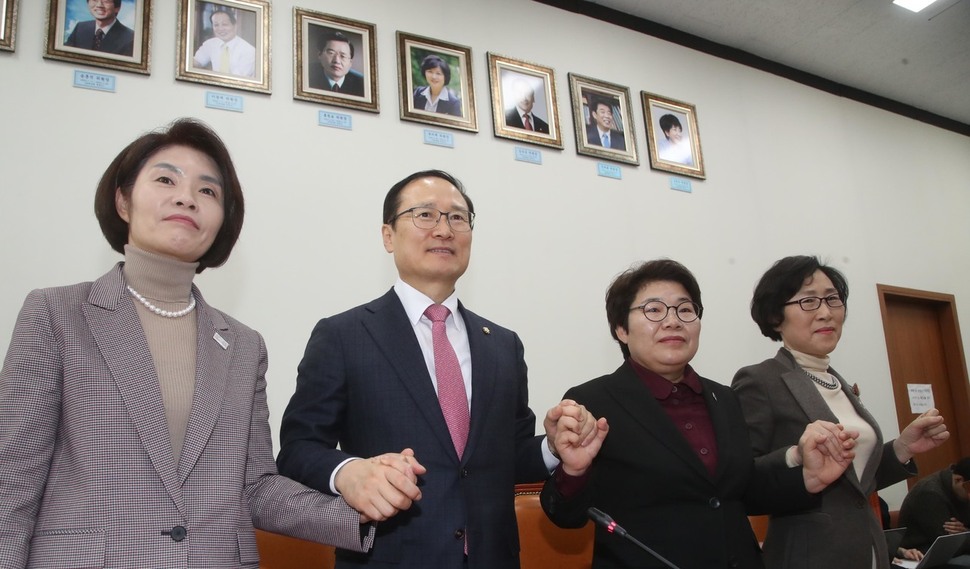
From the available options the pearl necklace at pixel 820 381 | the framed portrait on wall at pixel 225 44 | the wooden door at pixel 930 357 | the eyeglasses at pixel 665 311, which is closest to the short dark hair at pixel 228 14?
the framed portrait on wall at pixel 225 44

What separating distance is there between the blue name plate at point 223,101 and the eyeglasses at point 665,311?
2.16m

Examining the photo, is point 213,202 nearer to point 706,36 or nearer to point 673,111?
point 673,111

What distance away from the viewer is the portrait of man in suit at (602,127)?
13.2 ft

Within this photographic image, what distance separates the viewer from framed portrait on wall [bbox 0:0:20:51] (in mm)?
2648

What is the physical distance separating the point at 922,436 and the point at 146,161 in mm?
2539

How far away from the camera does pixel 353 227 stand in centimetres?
317

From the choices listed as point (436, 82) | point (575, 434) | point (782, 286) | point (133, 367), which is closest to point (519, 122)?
point (436, 82)

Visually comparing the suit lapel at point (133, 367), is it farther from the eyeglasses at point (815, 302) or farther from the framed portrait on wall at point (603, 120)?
the framed portrait on wall at point (603, 120)

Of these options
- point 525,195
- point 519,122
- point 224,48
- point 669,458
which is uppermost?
point 224,48

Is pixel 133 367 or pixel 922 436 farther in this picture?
pixel 922 436

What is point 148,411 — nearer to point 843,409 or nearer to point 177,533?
point 177,533

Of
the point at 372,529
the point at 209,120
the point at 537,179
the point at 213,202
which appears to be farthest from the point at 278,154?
the point at 372,529

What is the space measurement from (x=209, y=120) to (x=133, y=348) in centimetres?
201

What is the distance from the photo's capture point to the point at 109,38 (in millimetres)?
2842
